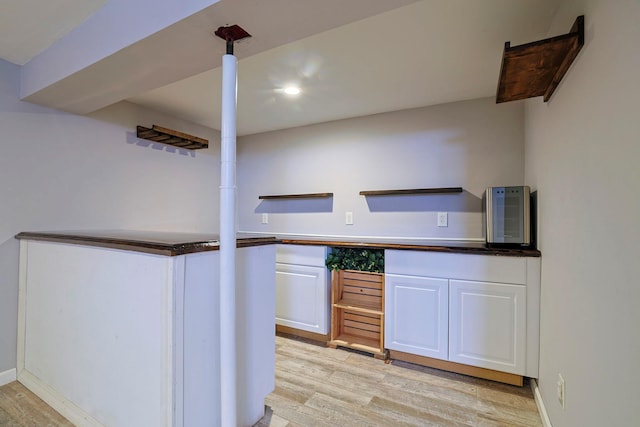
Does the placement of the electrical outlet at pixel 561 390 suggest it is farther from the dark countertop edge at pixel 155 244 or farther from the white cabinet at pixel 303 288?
the white cabinet at pixel 303 288

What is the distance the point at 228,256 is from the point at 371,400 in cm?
132

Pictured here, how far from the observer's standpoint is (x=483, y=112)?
8.04 ft

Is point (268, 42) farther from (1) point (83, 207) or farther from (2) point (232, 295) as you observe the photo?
(1) point (83, 207)

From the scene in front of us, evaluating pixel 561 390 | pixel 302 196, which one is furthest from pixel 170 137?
pixel 561 390

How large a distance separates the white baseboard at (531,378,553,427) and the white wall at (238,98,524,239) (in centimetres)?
111

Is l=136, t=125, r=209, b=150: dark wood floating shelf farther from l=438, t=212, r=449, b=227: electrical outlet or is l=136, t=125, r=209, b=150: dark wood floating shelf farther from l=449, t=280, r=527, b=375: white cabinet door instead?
l=449, t=280, r=527, b=375: white cabinet door

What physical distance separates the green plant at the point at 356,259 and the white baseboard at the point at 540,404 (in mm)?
1178

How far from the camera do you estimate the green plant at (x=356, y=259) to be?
2.42 m

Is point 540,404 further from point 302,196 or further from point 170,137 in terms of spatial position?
point 170,137

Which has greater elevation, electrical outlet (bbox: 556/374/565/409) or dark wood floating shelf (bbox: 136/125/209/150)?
dark wood floating shelf (bbox: 136/125/209/150)

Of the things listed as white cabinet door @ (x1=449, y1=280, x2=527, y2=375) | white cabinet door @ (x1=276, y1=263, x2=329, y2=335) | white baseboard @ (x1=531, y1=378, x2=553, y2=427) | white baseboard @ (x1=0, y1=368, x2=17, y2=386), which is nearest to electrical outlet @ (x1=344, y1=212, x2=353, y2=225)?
white cabinet door @ (x1=276, y1=263, x2=329, y2=335)

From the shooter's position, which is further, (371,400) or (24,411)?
(371,400)

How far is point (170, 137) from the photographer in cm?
269

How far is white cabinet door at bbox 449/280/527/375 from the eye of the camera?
189cm
